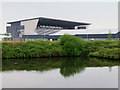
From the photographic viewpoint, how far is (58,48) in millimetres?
22078

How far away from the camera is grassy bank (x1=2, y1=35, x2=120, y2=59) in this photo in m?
20.5

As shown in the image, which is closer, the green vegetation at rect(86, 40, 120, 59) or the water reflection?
the water reflection

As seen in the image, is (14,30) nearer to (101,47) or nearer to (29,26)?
(29,26)

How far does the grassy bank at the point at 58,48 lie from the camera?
20.5 meters

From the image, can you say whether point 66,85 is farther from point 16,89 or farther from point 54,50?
point 54,50

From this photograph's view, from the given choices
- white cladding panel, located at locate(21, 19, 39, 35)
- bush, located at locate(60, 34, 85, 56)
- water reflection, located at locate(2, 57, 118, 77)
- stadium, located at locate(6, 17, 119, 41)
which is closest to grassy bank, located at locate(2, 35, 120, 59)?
bush, located at locate(60, 34, 85, 56)

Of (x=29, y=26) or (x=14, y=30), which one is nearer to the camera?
(x=29, y=26)

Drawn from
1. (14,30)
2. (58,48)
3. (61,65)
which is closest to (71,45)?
(58,48)

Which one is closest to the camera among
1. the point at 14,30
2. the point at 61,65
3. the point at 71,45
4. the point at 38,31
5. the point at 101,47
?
the point at 61,65

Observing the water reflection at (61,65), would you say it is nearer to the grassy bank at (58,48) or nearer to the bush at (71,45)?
the grassy bank at (58,48)

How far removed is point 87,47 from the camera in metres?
23.5

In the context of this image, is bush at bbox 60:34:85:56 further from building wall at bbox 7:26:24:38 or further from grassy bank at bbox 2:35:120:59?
building wall at bbox 7:26:24:38

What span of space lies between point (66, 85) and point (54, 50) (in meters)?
13.4

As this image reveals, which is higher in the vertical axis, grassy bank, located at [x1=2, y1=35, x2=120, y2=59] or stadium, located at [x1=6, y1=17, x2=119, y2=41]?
stadium, located at [x1=6, y1=17, x2=119, y2=41]
